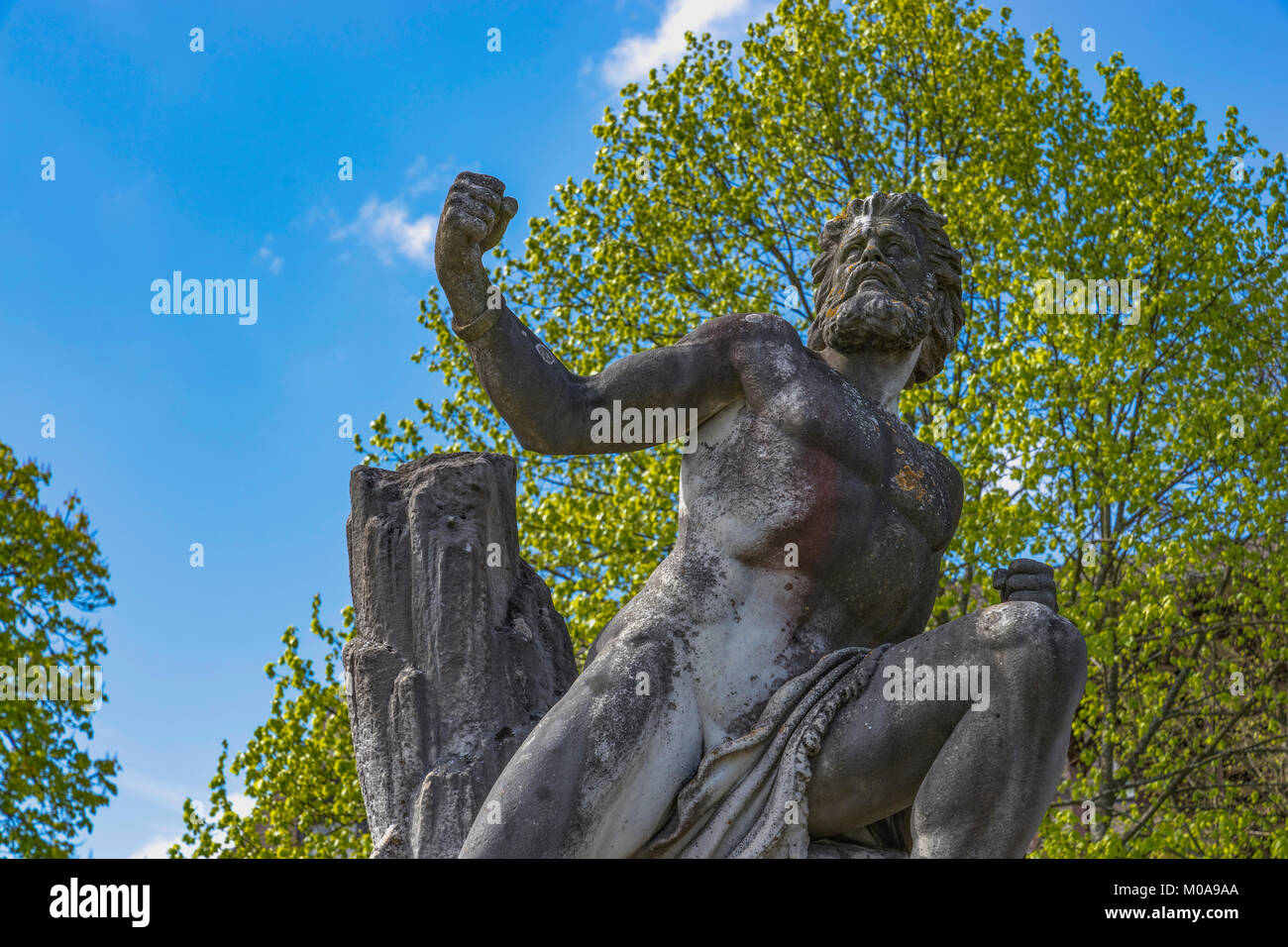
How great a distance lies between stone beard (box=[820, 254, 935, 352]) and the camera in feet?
16.2

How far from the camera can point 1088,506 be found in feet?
48.1

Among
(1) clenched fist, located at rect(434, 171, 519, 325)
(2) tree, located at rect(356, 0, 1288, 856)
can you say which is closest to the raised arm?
(1) clenched fist, located at rect(434, 171, 519, 325)

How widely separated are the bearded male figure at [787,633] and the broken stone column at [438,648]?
511 mm

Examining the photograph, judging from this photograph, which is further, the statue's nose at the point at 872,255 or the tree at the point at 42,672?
the tree at the point at 42,672

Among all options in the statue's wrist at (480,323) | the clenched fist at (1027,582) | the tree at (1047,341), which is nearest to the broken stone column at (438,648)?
the statue's wrist at (480,323)

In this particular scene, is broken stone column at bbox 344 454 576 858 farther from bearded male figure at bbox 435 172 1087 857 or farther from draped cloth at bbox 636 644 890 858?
draped cloth at bbox 636 644 890 858

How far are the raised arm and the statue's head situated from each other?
465mm

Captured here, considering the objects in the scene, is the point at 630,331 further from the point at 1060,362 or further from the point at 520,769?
the point at 520,769

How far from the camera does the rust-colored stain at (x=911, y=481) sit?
470cm

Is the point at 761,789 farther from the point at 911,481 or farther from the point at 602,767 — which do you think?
the point at 911,481

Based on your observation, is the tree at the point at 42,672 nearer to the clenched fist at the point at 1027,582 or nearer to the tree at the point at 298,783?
the tree at the point at 298,783
